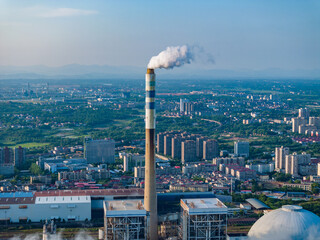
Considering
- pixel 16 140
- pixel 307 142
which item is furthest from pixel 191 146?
pixel 16 140

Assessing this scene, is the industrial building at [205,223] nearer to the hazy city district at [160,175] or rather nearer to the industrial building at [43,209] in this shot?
the hazy city district at [160,175]

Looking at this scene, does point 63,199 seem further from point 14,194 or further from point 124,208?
point 124,208

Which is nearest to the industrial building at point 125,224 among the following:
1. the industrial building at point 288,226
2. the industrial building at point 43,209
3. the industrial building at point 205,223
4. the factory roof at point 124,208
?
the factory roof at point 124,208

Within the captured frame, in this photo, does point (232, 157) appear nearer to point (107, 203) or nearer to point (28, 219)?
point (28, 219)

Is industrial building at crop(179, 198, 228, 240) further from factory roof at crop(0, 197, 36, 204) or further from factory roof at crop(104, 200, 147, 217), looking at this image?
factory roof at crop(0, 197, 36, 204)

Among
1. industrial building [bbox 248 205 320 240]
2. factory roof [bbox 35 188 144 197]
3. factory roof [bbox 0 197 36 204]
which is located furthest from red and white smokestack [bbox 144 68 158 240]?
factory roof [bbox 0 197 36 204]
